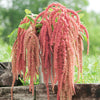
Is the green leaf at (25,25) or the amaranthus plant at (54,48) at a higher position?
the green leaf at (25,25)

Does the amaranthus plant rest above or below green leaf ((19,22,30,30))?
below

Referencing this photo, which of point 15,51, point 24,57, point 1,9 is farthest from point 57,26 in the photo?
point 1,9

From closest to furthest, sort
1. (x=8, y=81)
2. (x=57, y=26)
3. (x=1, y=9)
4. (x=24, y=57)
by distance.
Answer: (x=57, y=26) → (x=24, y=57) → (x=8, y=81) → (x=1, y=9)

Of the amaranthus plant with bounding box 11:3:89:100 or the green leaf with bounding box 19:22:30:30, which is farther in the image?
the green leaf with bounding box 19:22:30:30

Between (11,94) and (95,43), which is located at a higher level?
(95,43)

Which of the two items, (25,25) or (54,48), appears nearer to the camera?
(54,48)

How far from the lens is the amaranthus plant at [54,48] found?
158 centimetres

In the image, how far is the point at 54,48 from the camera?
159 centimetres

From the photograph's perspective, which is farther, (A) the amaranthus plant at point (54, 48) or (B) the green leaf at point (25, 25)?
(B) the green leaf at point (25, 25)

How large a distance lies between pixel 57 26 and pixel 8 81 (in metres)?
0.98

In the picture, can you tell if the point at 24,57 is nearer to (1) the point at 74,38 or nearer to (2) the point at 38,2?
(1) the point at 74,38

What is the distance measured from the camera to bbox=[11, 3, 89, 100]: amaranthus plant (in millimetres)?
1576

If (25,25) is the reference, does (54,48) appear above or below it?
below

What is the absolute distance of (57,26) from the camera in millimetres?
1612
